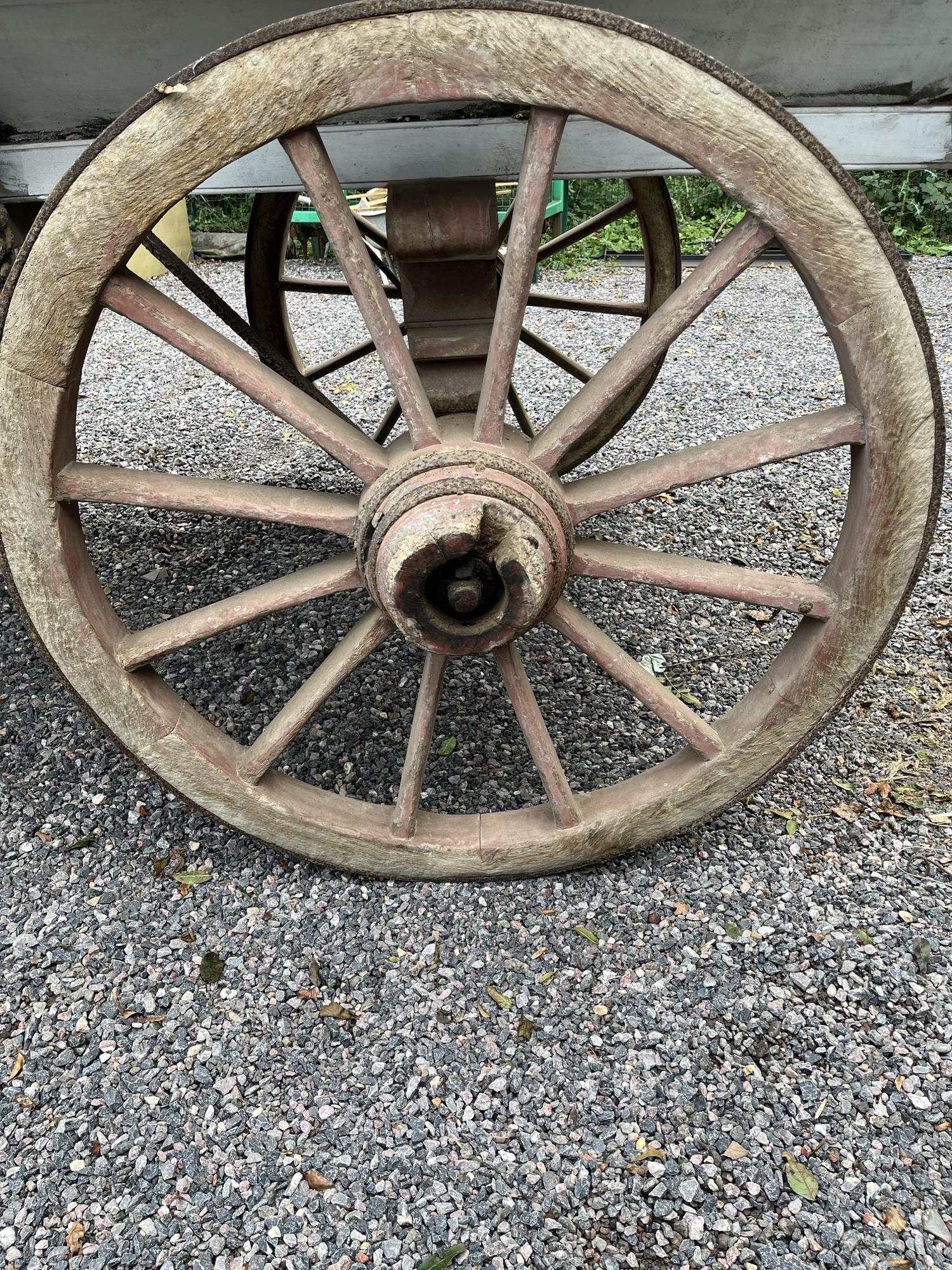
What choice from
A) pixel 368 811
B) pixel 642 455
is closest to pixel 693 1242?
pixel 368 811

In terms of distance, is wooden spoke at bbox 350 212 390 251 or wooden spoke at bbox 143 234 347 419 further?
wooden spoke at bbox 350 212 390 251

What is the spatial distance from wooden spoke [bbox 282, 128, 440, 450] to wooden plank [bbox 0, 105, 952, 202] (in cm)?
18

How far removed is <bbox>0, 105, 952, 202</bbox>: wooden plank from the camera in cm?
149

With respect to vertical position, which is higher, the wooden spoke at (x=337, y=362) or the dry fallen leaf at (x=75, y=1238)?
the wooden spoke at (x=337, y=362)

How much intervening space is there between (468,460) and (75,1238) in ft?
3.92

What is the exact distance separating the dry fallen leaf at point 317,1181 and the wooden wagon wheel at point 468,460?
502mm

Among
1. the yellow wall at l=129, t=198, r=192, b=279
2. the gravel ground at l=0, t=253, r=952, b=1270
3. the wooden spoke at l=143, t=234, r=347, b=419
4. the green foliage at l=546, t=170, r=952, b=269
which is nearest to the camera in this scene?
the gravel ground at l=0, t=253, r=952, b=1270

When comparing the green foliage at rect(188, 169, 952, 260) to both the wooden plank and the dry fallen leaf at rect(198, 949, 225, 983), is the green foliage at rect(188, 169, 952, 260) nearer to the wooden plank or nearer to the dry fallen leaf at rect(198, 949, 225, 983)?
the wooden plank

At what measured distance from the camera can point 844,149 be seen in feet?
4.92

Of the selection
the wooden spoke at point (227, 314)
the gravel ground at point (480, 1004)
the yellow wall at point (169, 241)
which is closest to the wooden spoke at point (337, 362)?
the wooden spoke at point (227, 314)

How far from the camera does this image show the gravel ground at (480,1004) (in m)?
1.35

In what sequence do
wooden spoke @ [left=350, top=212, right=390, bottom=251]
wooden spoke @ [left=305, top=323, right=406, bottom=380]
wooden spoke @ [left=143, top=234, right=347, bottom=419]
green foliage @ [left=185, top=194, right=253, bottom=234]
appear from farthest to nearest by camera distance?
green foliage @ [left=185, top=194, right=253, bottom=234] → wooden spoke @ [left=305, top=323, right=406, bottom=380] → wooden spoke @ [left=350, top=212, right=390, bottom=251] → wooden spoke @ [left=143, top=234, right=347, bottom=419]

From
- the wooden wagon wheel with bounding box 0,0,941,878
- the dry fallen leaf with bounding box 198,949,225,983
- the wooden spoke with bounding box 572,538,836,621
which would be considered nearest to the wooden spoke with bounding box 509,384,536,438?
the wooden wagon wheel with bounding box 0,0,941,878

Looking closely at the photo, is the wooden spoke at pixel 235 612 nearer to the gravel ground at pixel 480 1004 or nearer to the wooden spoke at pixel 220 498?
the wooden spoke at pixel 220 498
